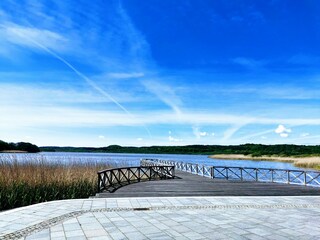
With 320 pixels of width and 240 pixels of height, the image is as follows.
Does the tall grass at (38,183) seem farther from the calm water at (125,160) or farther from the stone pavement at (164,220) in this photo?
the stone pavement at (164,220)

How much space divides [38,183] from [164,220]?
6.40 meters

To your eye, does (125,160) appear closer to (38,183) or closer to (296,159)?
(38,183)

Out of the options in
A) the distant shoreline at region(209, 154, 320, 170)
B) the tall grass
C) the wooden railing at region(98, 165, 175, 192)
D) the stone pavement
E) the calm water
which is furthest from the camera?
the distant shoreline at region(209, 154, 320, 170)

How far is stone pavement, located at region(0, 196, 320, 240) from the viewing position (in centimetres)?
501

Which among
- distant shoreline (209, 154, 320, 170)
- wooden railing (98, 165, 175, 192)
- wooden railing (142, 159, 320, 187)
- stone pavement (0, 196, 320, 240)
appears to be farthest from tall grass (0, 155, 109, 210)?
distant shoreline (209, 154, 320, 170)

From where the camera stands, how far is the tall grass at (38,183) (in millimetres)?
9798

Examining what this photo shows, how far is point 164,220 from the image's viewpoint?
237 inches

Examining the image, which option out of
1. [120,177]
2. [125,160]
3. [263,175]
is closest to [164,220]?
[120,177]

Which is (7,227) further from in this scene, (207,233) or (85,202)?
(207,233)

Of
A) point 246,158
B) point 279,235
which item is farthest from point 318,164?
point 279,235

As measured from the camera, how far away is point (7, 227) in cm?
529

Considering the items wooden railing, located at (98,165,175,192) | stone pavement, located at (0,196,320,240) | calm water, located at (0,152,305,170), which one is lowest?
stone pavement, located at (0,196,320,240)

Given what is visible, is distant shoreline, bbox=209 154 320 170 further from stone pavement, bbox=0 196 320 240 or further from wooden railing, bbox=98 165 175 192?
stone pavement, bbox=0 196 320 240

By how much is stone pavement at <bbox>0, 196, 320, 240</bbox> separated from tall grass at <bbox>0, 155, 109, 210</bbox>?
293cm
